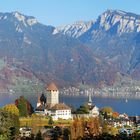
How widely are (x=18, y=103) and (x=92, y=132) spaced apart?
72.0 ft

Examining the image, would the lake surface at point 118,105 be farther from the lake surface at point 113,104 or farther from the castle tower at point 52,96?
the castle tower at point 52,96

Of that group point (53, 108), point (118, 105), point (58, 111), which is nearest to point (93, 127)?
point (58, 111)

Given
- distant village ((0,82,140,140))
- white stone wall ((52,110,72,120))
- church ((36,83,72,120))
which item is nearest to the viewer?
distant village ((0,82,140,140))

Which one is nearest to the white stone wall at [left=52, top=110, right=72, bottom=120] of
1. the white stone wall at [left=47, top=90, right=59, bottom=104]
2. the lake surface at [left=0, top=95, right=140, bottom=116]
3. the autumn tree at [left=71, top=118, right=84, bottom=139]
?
the white stone wall at [left=47, top=90, right=59, bottom=104]

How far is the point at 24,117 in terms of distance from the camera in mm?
63938

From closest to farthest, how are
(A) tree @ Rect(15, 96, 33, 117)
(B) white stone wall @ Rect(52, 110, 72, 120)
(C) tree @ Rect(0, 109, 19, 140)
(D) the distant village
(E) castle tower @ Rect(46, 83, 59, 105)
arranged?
(C) tree @ Rect(0, 109, 19, 140)
(D) the distant village
(A) tree @ Rect(15, 96, 33, 117)
(B) white stone wall @ Rect(52, 110, 72, 120)
(E) castle tower @ Rect(46, 83, 59, 105)

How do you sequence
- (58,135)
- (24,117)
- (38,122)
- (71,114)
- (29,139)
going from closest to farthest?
(29,139) → (58,135) → (38,122) → (24,117) → (71,114)

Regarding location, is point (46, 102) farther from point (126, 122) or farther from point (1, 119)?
point (1, 119)

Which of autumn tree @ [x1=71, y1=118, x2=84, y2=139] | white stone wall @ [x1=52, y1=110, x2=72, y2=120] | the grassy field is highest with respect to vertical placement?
white stone wall @ [x1=52, y1=110, x2=72, y2=120]

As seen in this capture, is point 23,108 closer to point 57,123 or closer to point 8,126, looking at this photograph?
point 57,123

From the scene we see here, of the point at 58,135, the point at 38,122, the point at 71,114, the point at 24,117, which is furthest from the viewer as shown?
the point at 71,114

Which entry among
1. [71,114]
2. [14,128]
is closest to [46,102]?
[71,114]

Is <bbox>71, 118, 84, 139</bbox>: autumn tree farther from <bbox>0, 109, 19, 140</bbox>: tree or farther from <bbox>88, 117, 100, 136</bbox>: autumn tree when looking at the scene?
<bbox>0, 109, 19, 140</bbox>: tree

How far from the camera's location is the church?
67438 mm
